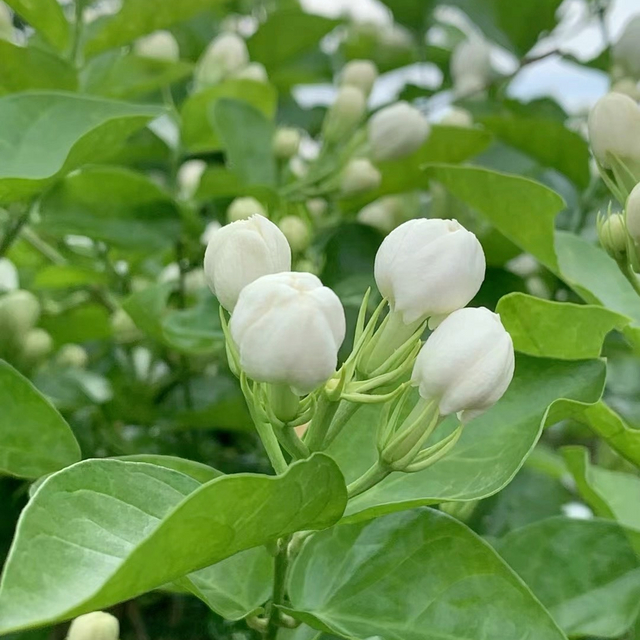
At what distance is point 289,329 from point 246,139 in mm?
352

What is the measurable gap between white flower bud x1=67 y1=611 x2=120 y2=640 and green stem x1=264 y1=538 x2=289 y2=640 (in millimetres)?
58

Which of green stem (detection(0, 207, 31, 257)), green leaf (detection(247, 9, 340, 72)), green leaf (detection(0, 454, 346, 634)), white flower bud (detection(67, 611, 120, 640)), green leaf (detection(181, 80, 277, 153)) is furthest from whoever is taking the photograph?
green leaf (detection(247, 9, 340, 72))

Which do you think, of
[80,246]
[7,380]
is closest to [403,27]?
[80,246]

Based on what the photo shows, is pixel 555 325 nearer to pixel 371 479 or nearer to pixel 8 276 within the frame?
pixel 371 479

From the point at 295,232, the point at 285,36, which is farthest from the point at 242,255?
the point at 285,36

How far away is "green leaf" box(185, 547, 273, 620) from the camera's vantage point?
0.94 feet

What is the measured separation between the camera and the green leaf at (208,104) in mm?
584

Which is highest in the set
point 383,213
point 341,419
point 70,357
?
point 341,419

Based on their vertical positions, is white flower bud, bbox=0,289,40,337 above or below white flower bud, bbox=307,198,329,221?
below

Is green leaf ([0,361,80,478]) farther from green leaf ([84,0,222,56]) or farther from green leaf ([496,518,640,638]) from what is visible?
green leaf ([84,0,222,56])

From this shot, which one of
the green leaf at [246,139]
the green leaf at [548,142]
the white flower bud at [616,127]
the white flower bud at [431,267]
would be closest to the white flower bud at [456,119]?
the green leaf at [548,142]

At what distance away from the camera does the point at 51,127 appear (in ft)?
1.30

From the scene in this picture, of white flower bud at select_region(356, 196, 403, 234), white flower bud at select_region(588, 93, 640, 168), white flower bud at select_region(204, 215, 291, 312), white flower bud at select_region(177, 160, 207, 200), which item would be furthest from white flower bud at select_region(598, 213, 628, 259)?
white flower bud at select_region(177, 160, 207, 200)

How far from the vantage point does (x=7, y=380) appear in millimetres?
334
